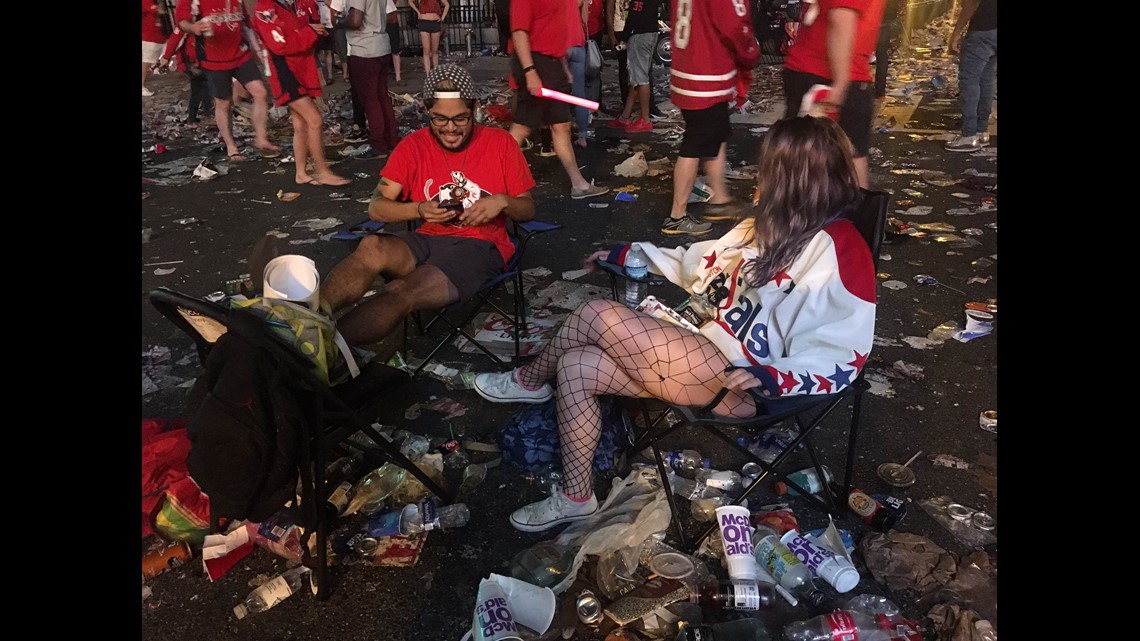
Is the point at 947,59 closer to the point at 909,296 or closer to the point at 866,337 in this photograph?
the point at 909,296

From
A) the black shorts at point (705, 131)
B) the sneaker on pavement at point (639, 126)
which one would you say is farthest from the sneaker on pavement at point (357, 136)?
the black shorts at point (705, 131)

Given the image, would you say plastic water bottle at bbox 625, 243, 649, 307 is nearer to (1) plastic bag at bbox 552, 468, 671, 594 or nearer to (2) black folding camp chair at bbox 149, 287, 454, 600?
(1) plastic bag at bbox 552, 468, 671, 594

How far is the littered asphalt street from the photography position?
7.69ft

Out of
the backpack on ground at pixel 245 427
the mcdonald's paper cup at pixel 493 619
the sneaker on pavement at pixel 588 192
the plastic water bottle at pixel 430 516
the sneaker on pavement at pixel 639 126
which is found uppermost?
the sneaker on pavement at pixel 639 126

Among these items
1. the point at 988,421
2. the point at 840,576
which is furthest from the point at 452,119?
the point at 988,421

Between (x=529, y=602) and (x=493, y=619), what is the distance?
0.51ft

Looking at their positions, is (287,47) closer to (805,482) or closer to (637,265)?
(637,265)

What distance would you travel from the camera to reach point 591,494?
265 centimetres

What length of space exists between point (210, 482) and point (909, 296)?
12.8 ft

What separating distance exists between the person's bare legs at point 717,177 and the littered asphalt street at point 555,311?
0.29 meters

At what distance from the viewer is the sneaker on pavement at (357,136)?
27.7 feet

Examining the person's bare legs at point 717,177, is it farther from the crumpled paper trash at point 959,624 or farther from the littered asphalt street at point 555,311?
the crumpled paper trash at point 959,624

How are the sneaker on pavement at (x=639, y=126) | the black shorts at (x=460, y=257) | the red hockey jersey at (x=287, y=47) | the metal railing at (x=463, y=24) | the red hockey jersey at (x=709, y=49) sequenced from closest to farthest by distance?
the black shorts at (x=460, y=257) → the red hockey jersey at (x=709, y=49) → the red hockey jersey at (x=287, y=47) → the sneaker on pavement at (x=639, y=126) → the metal railing at (x=463, y=24)
